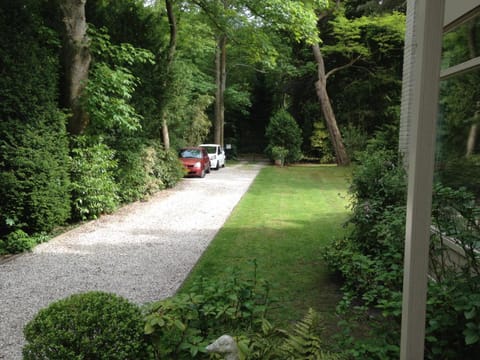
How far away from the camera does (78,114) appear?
912cm

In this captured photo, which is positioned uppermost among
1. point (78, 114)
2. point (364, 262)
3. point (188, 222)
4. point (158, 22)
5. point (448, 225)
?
point (158, 22)

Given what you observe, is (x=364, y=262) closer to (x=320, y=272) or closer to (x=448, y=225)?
(x=448, y=225)

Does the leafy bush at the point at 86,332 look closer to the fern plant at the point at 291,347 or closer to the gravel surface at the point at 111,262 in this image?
the fern plant at the point at 291,347

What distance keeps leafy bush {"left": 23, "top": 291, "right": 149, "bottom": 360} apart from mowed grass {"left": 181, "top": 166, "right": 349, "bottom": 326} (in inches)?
49.2

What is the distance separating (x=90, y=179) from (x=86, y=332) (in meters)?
7.09

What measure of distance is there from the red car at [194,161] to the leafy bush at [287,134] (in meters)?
7.39

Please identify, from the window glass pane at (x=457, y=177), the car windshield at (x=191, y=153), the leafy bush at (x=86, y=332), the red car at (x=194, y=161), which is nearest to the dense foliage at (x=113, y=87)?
the car windshield at (x=191, y=153)

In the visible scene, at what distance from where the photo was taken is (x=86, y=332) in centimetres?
272

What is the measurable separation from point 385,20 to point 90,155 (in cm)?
1903

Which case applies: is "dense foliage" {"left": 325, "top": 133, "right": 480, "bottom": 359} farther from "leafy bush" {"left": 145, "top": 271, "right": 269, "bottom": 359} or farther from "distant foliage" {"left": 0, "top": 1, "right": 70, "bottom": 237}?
"distant foliage" {"left": 0, "top": 1, "right": 70, "bottom": 237}

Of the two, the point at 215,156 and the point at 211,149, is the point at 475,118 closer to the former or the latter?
the point at 215,156

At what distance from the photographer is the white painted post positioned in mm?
1985

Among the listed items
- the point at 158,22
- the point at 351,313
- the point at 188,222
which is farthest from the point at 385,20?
the point at 351,313

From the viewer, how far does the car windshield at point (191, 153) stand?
20.7m
